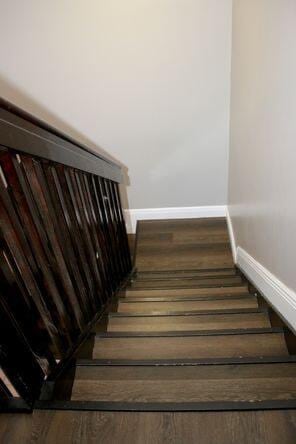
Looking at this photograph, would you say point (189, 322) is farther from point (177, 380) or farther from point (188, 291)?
point (188, 291)

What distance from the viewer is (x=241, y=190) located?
242cm

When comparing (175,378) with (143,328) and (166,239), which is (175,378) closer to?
(143,328)

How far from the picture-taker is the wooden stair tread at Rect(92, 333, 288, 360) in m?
1.23

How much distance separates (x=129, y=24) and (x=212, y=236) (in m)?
2.40

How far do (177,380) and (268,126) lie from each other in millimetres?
1299

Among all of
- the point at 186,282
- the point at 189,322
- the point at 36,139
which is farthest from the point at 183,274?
the point at 36,139

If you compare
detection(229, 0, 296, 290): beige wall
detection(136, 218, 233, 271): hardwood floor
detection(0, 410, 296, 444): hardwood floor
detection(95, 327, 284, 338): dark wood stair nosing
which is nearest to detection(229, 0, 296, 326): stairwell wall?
detection(229, 0, 296, 290): beige wall

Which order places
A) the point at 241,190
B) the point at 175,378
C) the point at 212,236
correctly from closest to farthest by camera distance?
the point at 175,378 → the point at 241,190 → the point at 212,236

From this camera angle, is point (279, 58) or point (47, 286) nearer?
point (47, 286)

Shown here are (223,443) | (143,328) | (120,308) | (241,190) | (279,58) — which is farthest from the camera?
(241,190)

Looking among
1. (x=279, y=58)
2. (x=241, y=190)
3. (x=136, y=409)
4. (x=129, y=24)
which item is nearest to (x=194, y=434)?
(x=136, y=409)

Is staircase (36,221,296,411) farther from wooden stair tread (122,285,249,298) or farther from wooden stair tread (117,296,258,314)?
wooden stair tread (122,285,249,298)

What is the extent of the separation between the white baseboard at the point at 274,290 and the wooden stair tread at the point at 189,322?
13 centimetres

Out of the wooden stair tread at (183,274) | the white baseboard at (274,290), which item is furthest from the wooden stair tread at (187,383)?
the wooden stair tread at (183,274)
